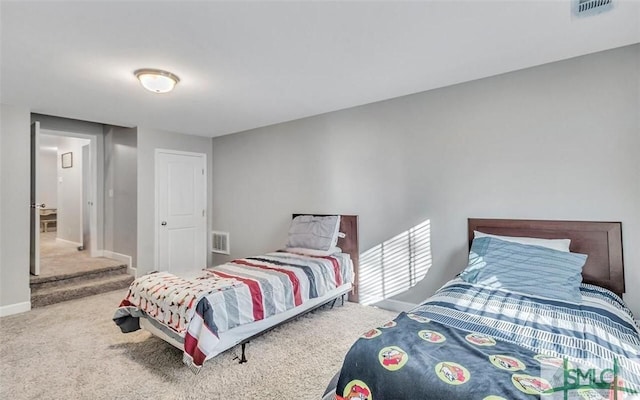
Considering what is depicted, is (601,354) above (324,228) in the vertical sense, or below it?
below

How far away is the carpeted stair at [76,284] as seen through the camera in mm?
3680

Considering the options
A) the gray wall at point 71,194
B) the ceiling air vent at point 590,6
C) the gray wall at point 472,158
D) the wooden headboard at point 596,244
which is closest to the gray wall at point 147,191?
the gray wall at point 472,158

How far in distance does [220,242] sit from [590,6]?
516 centimetres

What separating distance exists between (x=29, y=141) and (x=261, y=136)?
109 inches

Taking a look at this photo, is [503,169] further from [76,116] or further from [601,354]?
[76,116]

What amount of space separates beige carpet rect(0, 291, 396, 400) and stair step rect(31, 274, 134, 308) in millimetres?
396

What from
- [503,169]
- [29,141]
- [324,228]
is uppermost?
[29,141]

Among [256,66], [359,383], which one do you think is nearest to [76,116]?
[256,66]

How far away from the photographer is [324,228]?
366 cm

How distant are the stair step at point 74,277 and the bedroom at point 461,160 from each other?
35 cm

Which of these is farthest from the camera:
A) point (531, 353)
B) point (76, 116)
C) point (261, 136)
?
point (261, 136)

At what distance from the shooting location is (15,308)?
3.38 meters

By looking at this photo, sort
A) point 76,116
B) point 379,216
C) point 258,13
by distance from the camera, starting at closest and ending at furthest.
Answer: point 258,13 → point 379,216 → point 76,116

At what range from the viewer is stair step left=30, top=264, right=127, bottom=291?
3.80 metres
